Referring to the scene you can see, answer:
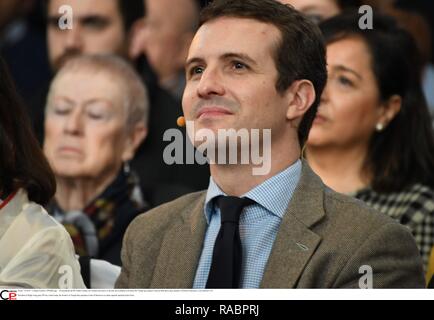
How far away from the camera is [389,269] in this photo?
2535 millimetres

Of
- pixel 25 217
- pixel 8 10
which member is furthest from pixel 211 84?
pixel 8 10

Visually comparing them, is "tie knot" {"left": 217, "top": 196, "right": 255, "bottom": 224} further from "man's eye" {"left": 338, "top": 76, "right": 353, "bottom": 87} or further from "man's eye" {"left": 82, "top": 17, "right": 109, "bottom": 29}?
"man's eye" {"left": 82, "top": 17, "right": 109, "bottom": 29}

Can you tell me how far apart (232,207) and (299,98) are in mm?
342

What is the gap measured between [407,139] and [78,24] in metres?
1.44

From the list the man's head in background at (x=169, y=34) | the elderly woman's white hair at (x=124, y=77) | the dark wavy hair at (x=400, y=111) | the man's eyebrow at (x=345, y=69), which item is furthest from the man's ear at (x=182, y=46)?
the man's eyebrow at (x=345, y=69)

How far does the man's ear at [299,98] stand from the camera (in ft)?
8.88

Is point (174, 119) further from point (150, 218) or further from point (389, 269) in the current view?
point (389, 269)

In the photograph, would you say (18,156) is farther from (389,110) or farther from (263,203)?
(389,110)

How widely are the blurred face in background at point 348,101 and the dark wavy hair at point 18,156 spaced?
3.61ft

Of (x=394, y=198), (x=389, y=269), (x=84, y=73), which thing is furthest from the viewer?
(x=84, y=73)

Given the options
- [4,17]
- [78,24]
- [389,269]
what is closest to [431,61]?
[78,24]

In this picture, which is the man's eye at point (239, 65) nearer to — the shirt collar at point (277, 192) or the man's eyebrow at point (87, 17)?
the shirt collar at point (277, 192)

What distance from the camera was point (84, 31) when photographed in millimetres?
4262

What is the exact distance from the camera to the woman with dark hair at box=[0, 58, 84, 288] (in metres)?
2.68
